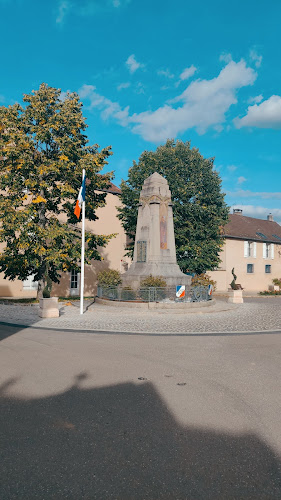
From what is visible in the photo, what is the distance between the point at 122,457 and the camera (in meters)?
3.62

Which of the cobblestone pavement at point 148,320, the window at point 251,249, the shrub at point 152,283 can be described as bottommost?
the cobblestone pavement at point 148,320

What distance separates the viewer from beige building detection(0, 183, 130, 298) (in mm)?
26062

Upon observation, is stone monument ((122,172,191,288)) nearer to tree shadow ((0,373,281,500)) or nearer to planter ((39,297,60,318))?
planter ((39,297,60,318))

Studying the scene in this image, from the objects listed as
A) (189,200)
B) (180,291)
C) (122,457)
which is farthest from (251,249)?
(122,457)

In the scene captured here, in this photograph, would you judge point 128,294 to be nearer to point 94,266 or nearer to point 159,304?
point 159,304

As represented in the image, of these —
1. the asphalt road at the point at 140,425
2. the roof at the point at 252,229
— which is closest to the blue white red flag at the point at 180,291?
the asphalt road at the point at 140,425

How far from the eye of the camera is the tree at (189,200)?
2483 cm

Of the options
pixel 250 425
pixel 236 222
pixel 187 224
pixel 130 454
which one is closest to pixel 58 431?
pixel 130 454

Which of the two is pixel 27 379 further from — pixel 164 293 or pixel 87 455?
pixel 164 293

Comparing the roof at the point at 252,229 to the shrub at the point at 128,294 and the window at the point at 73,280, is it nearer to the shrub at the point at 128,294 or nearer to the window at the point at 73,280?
the window at the point at 73,280

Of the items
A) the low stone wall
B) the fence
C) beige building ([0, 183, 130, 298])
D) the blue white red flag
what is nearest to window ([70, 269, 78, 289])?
beige building ([0, 183, 130, 298])

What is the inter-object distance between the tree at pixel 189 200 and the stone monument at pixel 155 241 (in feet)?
11.9

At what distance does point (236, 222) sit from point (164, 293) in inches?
1103

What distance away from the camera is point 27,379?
20.3ft
